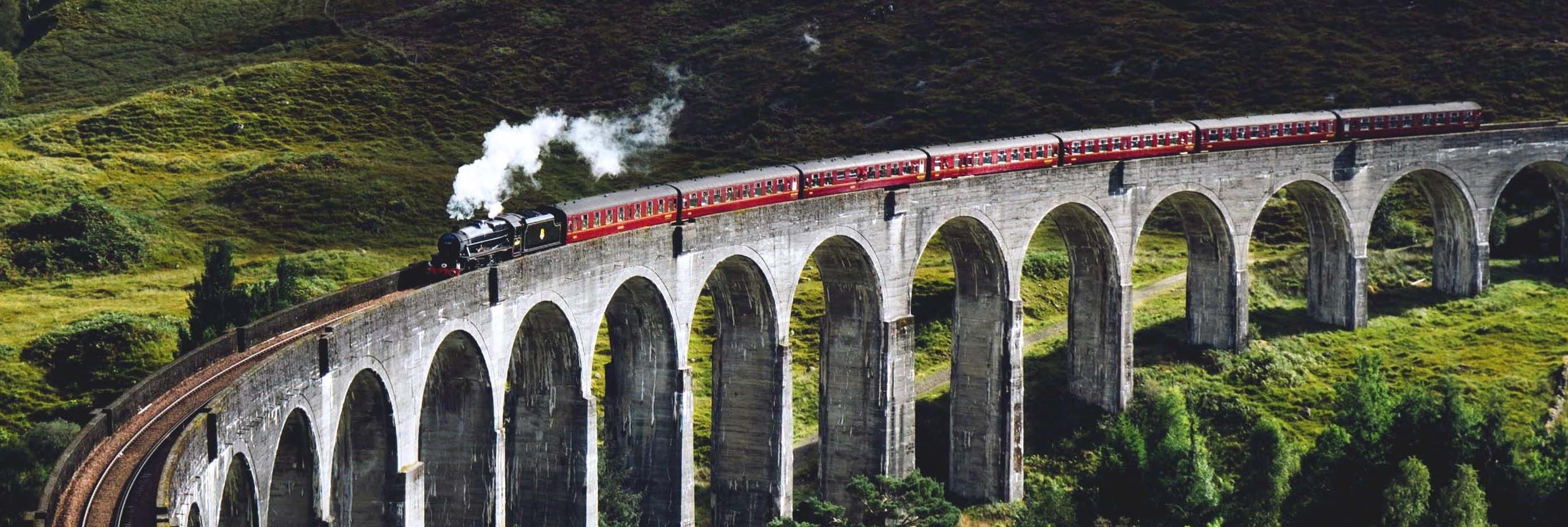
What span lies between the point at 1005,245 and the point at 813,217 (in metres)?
10.1

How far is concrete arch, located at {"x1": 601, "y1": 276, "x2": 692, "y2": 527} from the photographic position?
5678 cm

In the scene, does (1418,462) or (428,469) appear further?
(1418,462)

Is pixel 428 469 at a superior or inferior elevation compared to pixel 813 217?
inferior

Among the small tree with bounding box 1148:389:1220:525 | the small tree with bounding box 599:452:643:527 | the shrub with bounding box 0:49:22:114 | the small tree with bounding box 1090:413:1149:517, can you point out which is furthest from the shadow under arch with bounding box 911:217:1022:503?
the shrub with bounding box 0:49:22:114

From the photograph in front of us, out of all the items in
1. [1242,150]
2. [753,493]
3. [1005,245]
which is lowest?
[753,493]

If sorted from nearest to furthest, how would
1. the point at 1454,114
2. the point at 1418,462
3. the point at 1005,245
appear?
the point at 1418,462
the point at 1005,245
the point at 1454,114

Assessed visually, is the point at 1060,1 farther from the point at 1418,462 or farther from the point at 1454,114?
the point at 1418,462

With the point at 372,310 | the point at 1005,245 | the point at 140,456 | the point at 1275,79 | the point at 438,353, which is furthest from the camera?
the point at 1275,79

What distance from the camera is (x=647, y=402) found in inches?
2258

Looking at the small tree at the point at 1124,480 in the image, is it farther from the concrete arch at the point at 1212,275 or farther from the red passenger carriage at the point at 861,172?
the concrete arch at the point at 1212,275

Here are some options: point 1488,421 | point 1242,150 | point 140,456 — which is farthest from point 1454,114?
point 140,456

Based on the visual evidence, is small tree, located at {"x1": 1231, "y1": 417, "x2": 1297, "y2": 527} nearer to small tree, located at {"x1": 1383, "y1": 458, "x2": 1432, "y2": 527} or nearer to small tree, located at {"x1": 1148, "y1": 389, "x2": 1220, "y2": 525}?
small tree, located at {"x1": 1148, "y1": 389, "x2": 1220, "y2": 525}

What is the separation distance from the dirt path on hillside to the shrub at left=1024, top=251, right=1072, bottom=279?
3802 millimetres

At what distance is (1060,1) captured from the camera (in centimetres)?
12619
